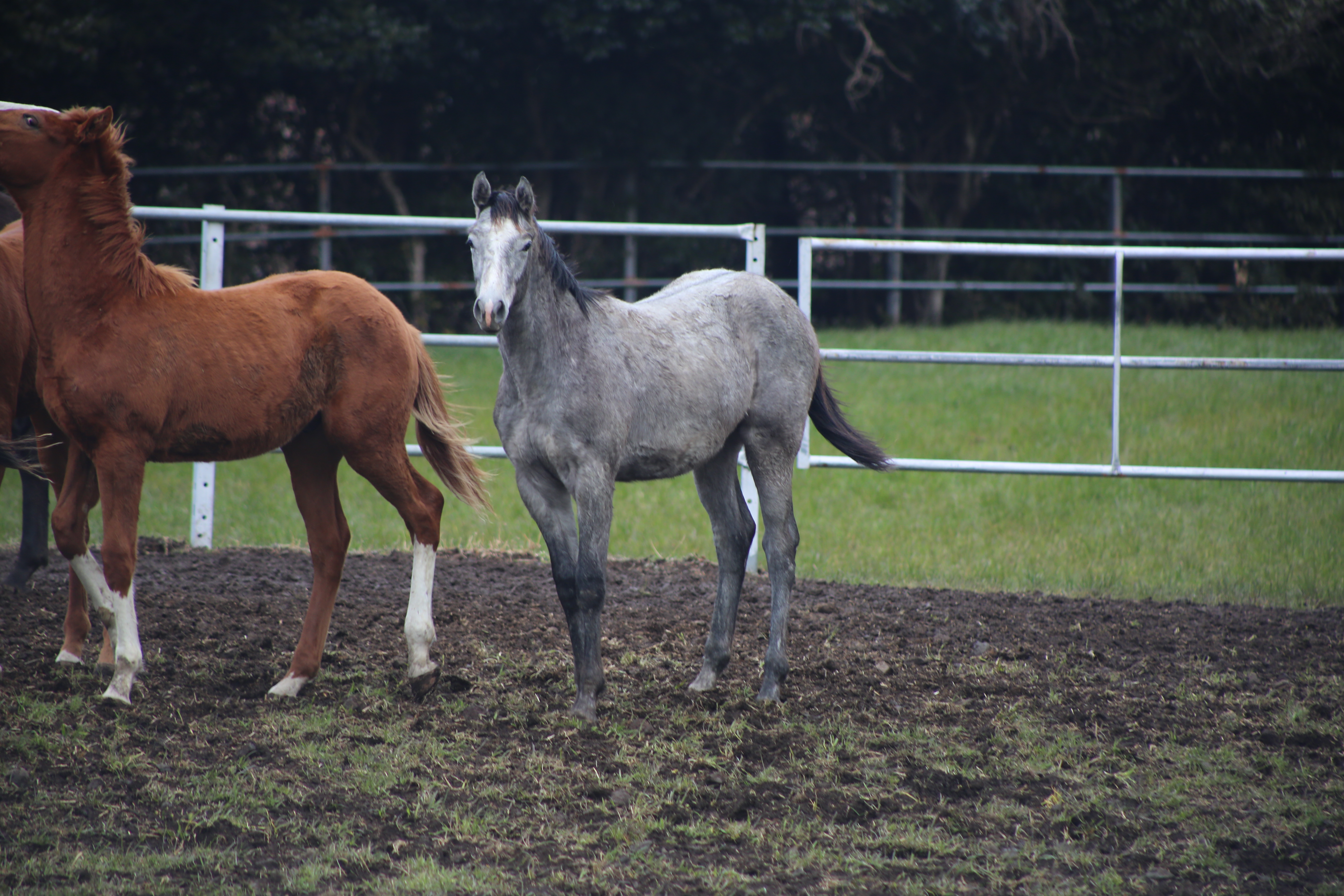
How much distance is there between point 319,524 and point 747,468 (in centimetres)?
226

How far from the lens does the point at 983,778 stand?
3.34 m

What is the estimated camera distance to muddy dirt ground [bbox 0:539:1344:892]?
128 inches

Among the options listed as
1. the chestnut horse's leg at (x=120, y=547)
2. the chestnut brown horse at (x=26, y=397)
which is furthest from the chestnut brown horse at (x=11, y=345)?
the chestnut horse's leg at (x=120, y=547)

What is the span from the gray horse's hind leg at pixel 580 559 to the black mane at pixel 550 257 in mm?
603

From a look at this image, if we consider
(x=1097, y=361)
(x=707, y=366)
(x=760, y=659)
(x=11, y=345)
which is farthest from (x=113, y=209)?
(x=1097, y=361)

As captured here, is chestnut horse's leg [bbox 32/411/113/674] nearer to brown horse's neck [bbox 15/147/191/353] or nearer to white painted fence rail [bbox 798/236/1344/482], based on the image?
brown horse's neck [bbox 15/147/191/353]

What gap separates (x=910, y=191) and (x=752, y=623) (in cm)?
1147

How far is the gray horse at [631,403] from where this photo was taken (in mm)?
3617

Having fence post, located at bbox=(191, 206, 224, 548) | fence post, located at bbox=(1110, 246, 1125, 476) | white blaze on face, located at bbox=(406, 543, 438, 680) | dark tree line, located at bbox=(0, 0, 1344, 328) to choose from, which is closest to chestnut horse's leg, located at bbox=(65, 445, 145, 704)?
white blaze on face, located at bbox=(406, 543, 438, 680)

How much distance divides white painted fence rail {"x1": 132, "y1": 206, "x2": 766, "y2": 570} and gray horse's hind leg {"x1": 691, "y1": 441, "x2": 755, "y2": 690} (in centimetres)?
120

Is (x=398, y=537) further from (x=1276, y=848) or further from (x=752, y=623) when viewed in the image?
(x=1276, y=848)

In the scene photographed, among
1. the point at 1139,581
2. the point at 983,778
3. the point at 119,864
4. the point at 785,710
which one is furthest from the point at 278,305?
the point at 1139,581

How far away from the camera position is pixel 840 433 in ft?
14.9

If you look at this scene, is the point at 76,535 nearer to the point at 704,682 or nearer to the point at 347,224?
the point at 704,682
